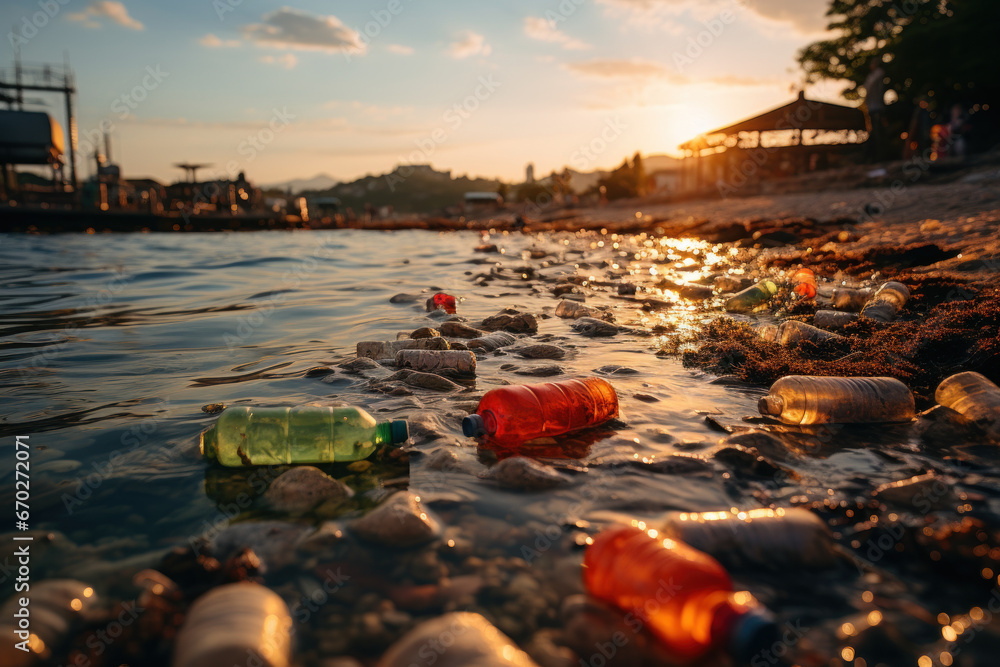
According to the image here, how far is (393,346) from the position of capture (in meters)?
→ 4.11

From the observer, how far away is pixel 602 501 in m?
1.91

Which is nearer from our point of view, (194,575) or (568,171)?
(194,575)

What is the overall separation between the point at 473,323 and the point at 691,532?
362cm

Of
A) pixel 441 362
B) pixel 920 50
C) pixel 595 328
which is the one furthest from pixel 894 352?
pixel 920 50

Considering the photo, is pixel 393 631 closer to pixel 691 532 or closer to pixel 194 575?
pixel 194 575

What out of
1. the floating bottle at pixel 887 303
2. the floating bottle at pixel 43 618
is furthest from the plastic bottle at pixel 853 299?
the floating bottle at pixel 43 618

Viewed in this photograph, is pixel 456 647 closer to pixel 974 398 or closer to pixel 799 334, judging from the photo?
pixel 974 398

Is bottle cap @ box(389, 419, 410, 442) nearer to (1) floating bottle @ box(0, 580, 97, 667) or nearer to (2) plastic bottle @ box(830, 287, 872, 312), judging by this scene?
(1) floating bottle @ box(0, 580, 97, 667)

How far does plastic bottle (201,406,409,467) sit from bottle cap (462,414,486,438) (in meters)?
0.25

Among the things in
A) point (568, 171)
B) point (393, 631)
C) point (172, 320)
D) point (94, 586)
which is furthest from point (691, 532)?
point (568, 171)

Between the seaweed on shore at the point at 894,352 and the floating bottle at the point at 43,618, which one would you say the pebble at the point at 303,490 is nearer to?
the floating bottle at the point at 43,618

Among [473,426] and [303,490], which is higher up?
[473,426]

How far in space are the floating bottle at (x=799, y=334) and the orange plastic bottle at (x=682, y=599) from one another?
2766 mm

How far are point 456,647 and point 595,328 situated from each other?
11.8 ft
